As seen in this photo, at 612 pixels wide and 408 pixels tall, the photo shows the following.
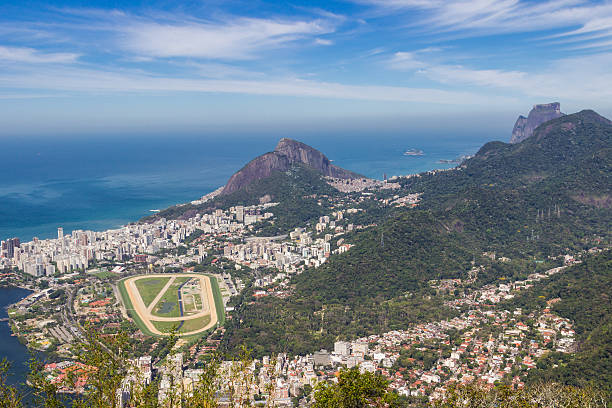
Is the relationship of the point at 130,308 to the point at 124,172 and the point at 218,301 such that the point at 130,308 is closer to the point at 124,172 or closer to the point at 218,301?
the point at 218,301

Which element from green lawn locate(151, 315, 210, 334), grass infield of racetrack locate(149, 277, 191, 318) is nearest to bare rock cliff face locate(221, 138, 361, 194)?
grass infield of racetrack locate(149, 277, 191, 318)

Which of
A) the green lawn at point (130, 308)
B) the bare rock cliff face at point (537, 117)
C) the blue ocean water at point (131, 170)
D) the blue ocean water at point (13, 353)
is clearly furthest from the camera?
the bare rock cliff face at point (537, 117)

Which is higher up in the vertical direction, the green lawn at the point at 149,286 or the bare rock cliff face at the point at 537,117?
the bare rock cliff face at the point at 537,117

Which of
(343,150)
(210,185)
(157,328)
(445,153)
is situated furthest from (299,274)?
(343,150)

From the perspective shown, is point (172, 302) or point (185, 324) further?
point (172, 302)

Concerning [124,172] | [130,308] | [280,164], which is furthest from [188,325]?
[124,172]

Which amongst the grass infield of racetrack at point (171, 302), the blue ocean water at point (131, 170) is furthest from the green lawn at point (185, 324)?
the blue ocean water at point (131, 170)

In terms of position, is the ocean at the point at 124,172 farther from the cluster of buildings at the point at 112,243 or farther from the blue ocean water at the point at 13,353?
the cluster of buildings at the point at 112,243
